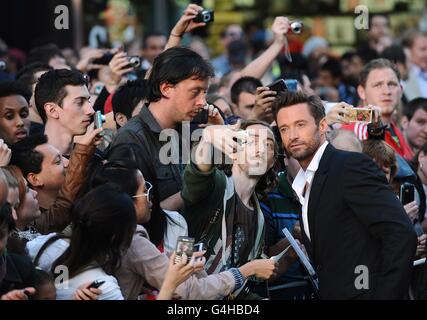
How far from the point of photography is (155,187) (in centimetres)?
614

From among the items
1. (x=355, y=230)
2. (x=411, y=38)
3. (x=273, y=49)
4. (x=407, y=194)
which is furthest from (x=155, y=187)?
(x=411, y=38)

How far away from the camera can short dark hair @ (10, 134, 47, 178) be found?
6492 mm

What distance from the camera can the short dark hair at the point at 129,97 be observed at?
752 cm

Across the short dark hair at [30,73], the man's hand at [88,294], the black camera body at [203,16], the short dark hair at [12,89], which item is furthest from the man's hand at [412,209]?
the short dark hair at [30,73]

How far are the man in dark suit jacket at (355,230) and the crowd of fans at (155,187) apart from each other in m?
0.42

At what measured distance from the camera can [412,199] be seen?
7.27 metres

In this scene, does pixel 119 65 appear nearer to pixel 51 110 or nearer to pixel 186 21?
pixel 186 21

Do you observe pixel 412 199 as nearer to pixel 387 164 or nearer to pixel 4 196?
pixel 387 164

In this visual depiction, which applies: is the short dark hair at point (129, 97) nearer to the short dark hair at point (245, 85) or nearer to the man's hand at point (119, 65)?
the man's hand at point (119, 65)

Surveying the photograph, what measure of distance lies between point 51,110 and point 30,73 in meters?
1.54

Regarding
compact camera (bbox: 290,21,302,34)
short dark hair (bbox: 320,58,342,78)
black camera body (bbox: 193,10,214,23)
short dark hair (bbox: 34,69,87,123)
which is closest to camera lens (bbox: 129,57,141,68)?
black camera body (bbox: 193,10,214,23)

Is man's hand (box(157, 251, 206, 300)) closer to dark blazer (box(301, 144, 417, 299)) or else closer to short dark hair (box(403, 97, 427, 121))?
dark blazer (box(301, 144, 417, 299))
